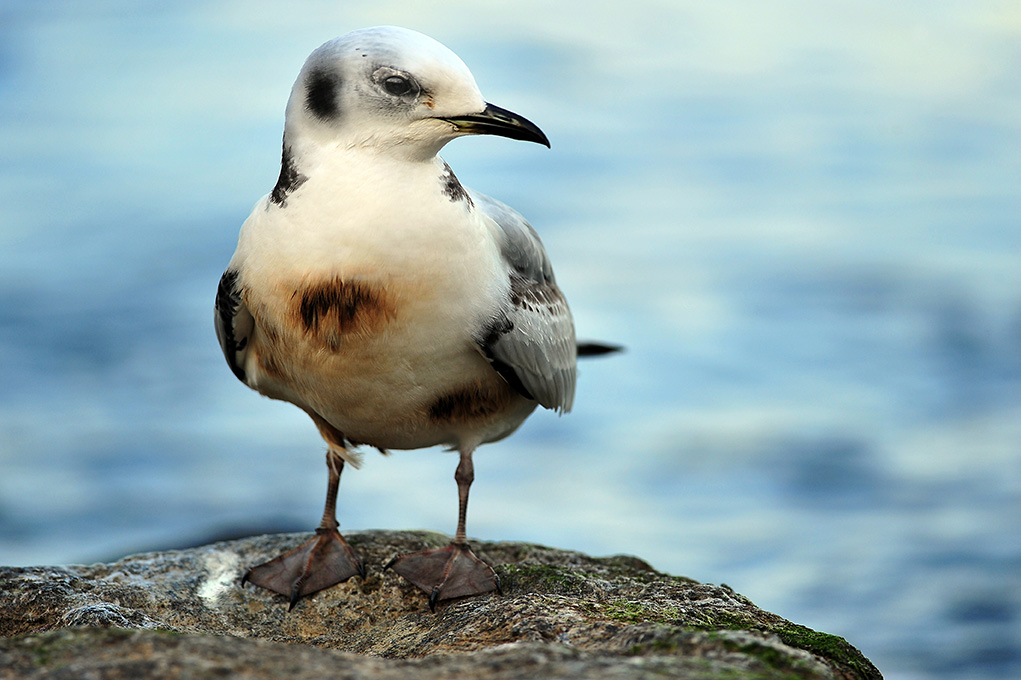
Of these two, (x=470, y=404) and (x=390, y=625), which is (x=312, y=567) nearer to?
(x=390, y=625)

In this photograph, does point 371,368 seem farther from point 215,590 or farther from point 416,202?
point 215,590

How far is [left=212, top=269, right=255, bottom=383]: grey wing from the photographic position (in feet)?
17.9

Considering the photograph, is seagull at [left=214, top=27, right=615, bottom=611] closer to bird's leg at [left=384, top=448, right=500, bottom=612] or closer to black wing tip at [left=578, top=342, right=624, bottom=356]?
bird's leg at [left=384, top=448, right=500, bottom=612]

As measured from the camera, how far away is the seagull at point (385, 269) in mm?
4941

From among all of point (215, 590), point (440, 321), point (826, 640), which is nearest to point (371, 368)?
point (440, 321)

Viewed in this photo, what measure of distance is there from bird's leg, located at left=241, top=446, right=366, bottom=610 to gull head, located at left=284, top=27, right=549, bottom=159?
2.19 meters

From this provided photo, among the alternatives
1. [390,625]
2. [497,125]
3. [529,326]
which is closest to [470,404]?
[529,326]

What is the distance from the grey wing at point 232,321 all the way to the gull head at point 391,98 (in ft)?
2.76

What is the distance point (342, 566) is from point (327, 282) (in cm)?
170

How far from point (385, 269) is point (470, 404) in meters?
1.02

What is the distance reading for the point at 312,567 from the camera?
5766mm

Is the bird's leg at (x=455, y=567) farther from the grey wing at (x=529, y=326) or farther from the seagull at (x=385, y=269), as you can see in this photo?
the grey wing at (x=529, y=326)

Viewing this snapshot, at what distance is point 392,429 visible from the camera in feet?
18.5

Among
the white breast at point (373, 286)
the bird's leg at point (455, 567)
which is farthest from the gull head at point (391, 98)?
the bird's leg at point (455, 567)
